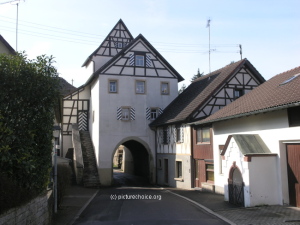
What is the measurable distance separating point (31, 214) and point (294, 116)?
9668 millimetres

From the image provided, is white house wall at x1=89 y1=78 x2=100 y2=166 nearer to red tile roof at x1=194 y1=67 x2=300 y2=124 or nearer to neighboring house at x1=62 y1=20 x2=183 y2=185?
neighboring house at x1=62 y1=20 x2=183 y2=185

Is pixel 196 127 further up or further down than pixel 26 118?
further up

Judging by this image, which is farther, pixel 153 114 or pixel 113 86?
pixel 153 114

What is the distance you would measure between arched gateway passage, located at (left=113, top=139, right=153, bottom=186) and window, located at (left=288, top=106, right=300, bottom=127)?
17.0 m

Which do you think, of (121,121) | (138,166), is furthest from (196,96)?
Result: (138,166)

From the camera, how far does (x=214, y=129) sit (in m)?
18.9

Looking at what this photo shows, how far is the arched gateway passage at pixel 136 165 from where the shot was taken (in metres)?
28.9

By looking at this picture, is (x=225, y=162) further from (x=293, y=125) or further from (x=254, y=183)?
(x=293, y=125)

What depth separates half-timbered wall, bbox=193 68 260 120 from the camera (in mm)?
22859

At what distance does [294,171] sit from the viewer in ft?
41.8

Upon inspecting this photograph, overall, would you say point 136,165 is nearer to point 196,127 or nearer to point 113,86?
point 113,86

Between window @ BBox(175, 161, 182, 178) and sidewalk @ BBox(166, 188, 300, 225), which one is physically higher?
window @ BBox(175, 161, 182, 178)

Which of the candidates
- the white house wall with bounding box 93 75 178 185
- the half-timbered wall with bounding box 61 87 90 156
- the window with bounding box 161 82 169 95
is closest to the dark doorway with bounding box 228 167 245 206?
the white house wall with bounding box 93 75 178 185

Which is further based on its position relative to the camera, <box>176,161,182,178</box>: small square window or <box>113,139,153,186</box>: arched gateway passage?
<box>113,139,153,186</box>: arched gateway passage
